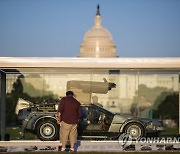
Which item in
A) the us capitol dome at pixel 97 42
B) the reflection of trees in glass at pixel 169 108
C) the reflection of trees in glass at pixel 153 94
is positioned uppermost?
the us capitol dome at pixel 97 42

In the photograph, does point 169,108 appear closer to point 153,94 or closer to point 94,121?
point 153,94

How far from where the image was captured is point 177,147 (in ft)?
48.0

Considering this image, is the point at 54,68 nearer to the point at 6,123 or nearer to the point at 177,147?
the point at 6,123

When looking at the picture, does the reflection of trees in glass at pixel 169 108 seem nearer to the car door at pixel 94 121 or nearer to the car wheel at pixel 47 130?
the car door at pixel 94 121

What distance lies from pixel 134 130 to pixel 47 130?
2.29m

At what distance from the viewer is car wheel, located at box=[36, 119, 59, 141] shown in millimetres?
15805

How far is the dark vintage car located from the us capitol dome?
105246 mm

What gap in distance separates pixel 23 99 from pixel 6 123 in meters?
0.81

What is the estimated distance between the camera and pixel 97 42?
449ft

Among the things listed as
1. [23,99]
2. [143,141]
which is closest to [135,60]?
[143,141]

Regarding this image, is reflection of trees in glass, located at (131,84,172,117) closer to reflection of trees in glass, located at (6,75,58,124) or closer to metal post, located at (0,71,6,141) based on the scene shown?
reflection of trees in glass, located at (6,75,58,124)

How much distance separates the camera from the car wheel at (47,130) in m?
15.8

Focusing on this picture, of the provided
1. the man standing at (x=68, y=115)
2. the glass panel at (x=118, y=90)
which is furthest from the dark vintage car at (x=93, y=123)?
the man standing at (x=68, y=115)


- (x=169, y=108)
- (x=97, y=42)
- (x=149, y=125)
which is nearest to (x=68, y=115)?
(x=149, y=125)
